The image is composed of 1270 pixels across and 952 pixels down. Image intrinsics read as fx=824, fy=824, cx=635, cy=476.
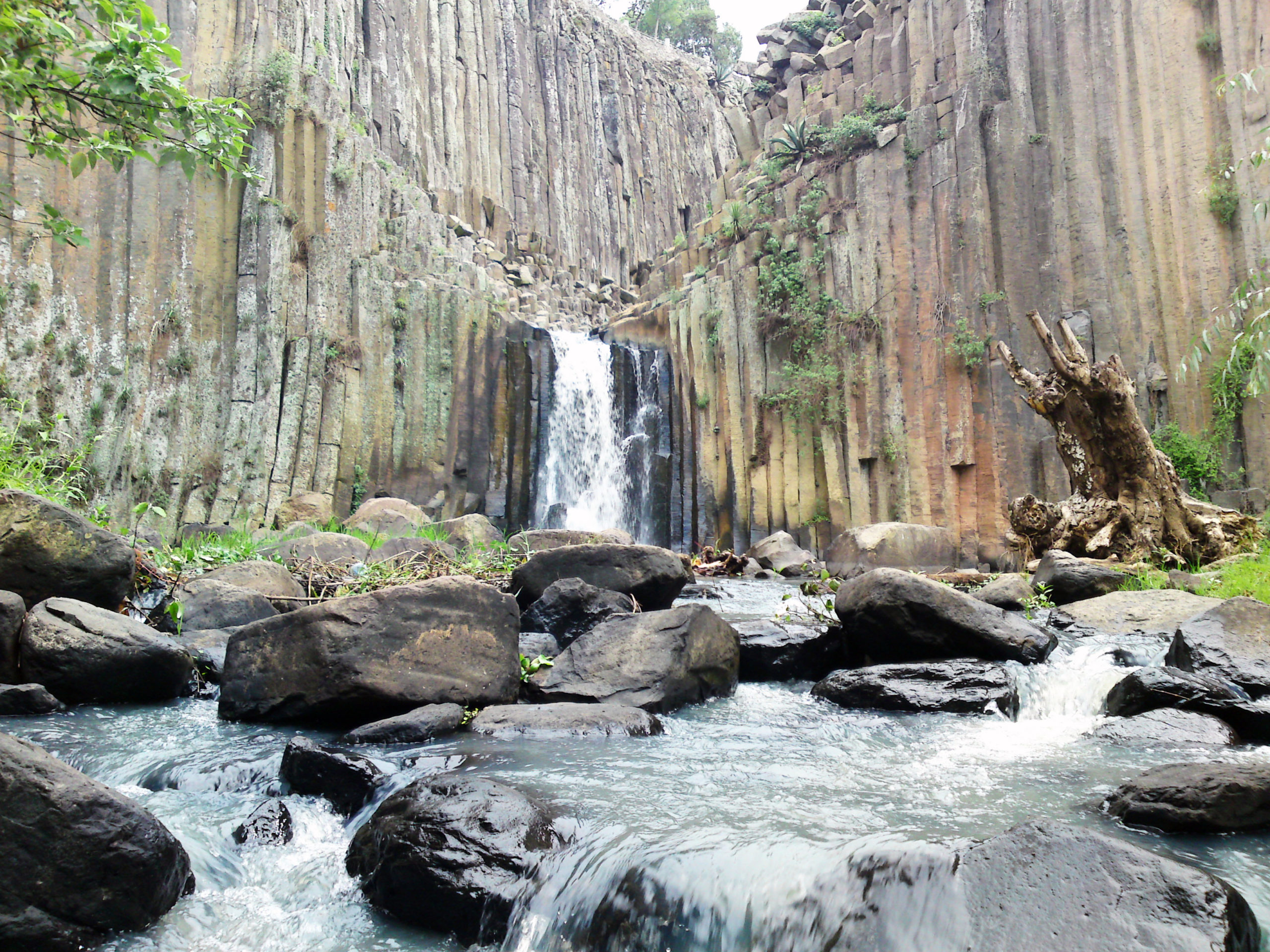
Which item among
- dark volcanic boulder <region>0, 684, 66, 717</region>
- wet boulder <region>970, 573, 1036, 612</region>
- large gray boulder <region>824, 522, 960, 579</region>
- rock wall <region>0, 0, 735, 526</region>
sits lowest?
dark volcanic boulder <region>0, 684, 66, 717</region>

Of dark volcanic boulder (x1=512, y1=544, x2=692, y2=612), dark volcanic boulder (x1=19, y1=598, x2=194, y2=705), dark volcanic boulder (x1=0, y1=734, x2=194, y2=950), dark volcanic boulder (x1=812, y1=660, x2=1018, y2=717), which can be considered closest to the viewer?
dark volcanic boulder (x1=0, y1=734, x2=194, y2=950)

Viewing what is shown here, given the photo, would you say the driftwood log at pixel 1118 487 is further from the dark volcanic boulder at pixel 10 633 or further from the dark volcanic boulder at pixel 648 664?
the dark volcanic boulder at pixel 10 633

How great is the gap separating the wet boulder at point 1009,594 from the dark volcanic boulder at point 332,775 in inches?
265

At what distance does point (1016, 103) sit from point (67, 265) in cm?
1838

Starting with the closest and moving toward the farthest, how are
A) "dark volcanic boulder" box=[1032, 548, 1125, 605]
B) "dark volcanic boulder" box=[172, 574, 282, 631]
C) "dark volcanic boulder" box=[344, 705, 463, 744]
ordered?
1. "dark volcanic boulder" box=[344, 705, 463, 744]
2. "dark volcanic boulder" box=[172, 574, 282, 631]
3. "dark volcanic boulder" box=[1032, 548, 1125, 605]

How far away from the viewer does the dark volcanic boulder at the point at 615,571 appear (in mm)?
7965

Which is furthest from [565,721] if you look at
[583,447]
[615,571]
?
[583,447]

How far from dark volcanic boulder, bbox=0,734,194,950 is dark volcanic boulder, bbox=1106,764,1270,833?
378 centimetres

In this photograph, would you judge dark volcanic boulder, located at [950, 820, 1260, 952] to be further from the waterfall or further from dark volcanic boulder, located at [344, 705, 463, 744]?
the waterfall

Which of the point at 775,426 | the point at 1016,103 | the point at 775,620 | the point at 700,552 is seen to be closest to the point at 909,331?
the point at 775,426

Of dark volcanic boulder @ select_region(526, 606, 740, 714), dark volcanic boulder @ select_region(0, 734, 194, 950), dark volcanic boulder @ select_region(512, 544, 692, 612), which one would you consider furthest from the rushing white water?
dark volcanic boulder @ select_region(0, 734, 194, 950)

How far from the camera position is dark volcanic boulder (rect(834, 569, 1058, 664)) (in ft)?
21.4

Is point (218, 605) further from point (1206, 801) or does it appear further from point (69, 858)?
point (1206, 801)

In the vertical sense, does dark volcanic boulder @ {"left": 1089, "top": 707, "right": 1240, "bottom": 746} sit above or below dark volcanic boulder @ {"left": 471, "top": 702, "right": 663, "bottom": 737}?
below
